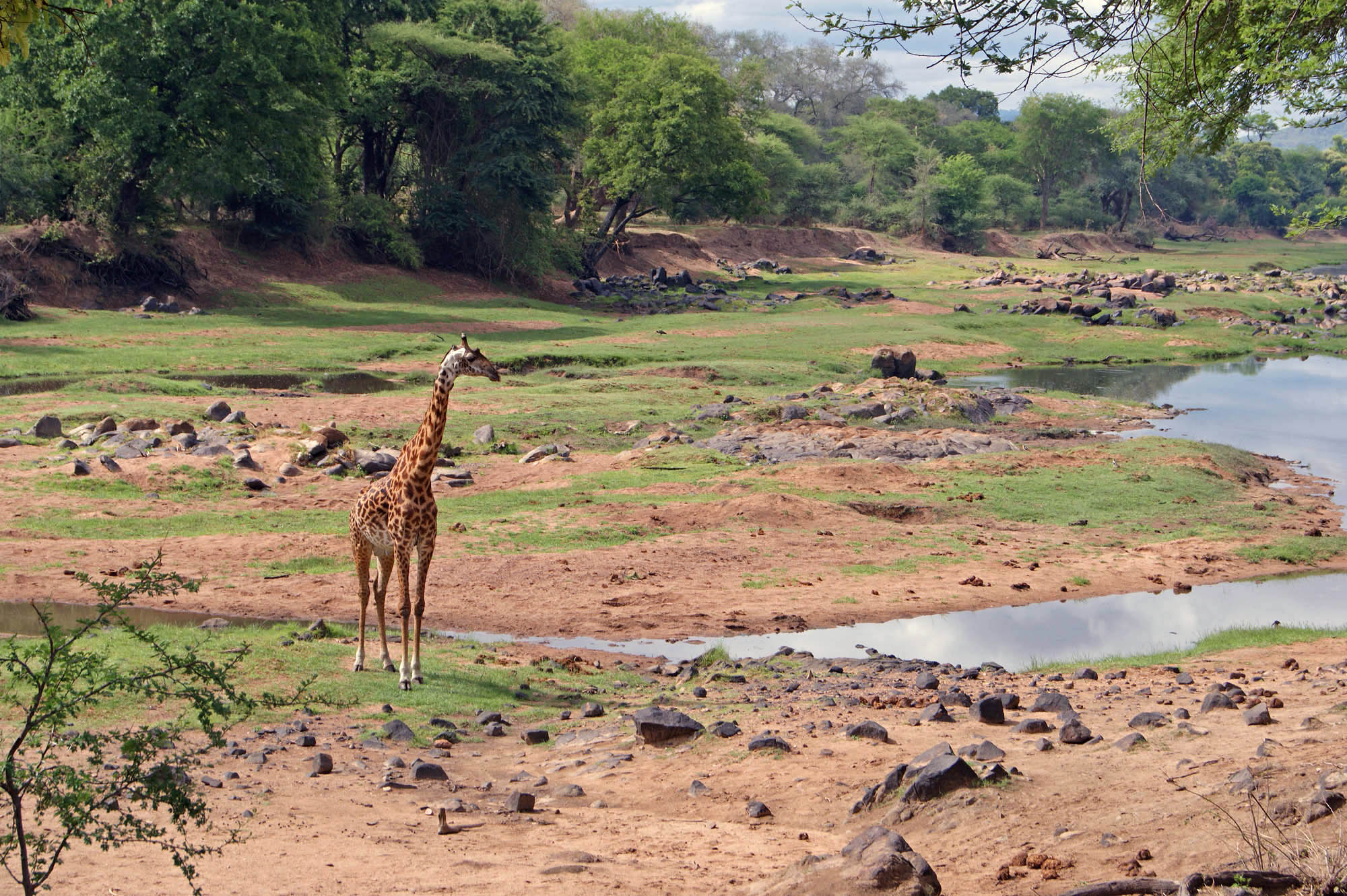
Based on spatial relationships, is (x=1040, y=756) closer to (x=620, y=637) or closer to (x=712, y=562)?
(x=620, y=637)

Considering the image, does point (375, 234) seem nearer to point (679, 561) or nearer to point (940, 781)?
point (679, 561)

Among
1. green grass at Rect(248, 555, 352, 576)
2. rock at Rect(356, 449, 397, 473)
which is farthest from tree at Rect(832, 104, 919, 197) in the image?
green grass at Rect(248, 555, 352, 576)

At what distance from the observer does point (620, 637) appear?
48.2ft

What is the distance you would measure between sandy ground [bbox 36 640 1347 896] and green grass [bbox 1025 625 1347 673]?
76.5 inches

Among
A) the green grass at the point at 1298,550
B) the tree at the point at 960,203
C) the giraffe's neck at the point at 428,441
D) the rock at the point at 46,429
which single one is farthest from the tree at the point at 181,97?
the tree at the point at 960,203

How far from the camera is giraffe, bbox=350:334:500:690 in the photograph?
37.4 feet

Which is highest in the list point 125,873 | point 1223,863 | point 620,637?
point 1223,863

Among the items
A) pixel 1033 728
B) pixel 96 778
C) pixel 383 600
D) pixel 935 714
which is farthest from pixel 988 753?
pixel 383 600

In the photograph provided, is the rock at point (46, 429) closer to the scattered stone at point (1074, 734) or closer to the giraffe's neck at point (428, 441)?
the giraffe's neck at point (428, 441)

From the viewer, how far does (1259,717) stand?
28.5 feet

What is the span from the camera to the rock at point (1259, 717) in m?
8.67

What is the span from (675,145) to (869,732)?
173ft

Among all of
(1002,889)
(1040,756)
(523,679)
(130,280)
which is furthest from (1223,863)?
(130,280)

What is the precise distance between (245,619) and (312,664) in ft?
10.6
